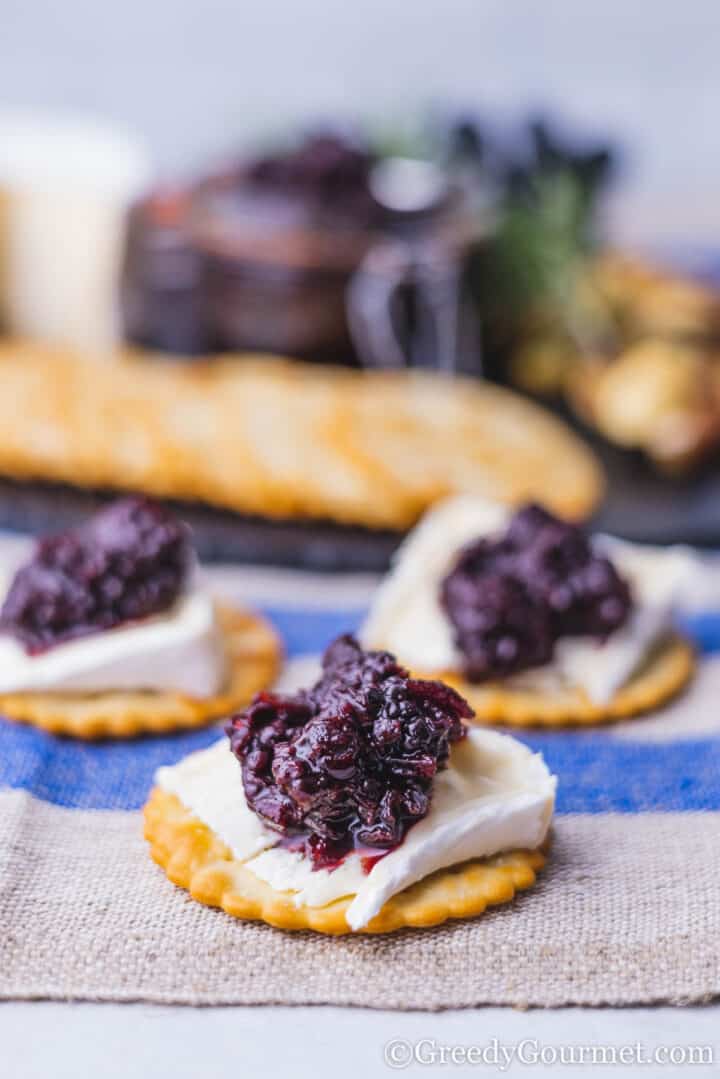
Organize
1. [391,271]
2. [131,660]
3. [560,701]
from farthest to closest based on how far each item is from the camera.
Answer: [391,271], [560,701], [131,660]

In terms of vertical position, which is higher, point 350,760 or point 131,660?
point 350,760

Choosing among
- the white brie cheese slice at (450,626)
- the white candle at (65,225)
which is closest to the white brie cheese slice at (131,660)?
the white brie cheese slice at (450,626)

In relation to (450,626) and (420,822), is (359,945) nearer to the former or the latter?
(420,822)

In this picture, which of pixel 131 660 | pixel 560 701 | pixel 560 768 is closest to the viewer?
pixel 560 768

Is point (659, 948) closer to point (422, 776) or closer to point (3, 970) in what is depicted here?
point (422, 776)

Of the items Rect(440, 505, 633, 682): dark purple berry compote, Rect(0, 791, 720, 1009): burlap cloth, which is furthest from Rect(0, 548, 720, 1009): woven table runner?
Rect(440, 505, 633, 682): dark purple berry compote

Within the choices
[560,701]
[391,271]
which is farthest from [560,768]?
[391,271]

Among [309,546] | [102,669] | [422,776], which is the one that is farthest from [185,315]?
[422,776]

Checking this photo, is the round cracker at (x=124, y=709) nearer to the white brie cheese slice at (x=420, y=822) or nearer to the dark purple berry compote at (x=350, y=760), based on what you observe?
the white brie cheese slice at (x=420, y=822)
